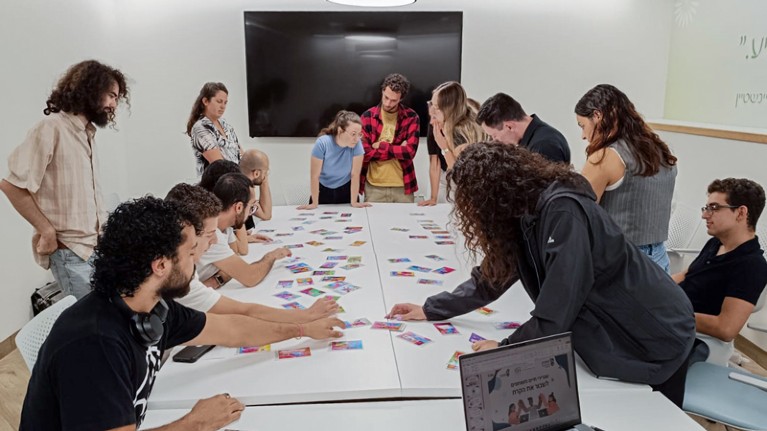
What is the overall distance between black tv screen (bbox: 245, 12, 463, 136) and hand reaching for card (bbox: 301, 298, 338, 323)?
11.2ft

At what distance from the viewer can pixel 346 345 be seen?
1.81 m

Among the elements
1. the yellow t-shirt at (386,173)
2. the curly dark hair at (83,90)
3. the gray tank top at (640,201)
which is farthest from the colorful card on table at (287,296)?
the yellow t-shirt at (386,173)

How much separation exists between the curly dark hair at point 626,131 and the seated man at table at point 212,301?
4.12 feet

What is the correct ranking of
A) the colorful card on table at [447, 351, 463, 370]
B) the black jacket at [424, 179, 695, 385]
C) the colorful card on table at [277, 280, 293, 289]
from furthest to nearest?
1. the colorful card on table at [277, 280, 293, 289]
2. the colorful card on table at [447, 351, 463, 370]
3. the black jacket at [424, 179, 695, 385]

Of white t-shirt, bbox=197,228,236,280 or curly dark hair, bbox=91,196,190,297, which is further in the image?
white t-shirt, bbox=197,228,236,280

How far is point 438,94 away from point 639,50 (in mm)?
2514

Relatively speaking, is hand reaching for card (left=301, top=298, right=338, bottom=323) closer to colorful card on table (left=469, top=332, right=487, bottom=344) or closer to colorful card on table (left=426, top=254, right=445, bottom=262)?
colorful card on table (left=469, top=332, right=487, bottom=344)

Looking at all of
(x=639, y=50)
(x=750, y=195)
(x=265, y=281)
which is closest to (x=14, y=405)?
(x=265, y=281)

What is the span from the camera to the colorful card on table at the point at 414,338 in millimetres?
1812

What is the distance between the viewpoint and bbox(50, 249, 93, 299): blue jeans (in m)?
2.52

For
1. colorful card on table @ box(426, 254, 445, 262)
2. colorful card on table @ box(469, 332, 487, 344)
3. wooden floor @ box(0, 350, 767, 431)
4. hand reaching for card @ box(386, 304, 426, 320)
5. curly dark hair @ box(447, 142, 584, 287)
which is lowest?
wooden floor @ box(0, 350, 767, 431)

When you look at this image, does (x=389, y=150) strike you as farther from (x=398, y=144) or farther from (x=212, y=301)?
(x=212, y=301)

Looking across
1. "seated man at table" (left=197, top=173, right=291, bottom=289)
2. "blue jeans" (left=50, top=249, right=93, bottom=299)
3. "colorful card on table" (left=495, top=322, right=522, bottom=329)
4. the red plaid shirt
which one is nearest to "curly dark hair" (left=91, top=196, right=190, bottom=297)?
"seated man at table" (left=197, top=173, right=291, bottom=289)

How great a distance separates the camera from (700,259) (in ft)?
8.30
